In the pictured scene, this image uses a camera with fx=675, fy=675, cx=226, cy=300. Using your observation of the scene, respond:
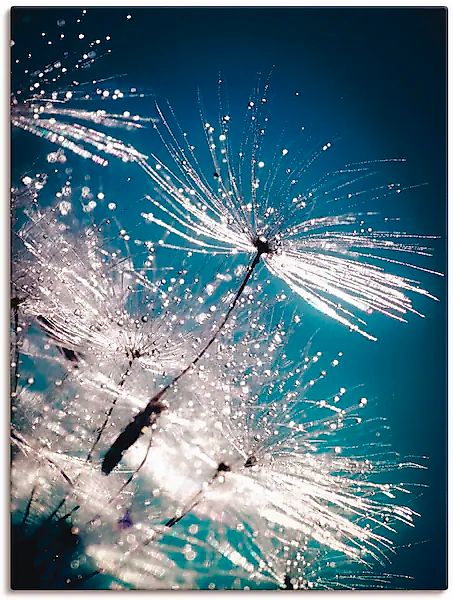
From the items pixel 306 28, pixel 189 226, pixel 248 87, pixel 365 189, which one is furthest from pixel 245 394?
pixel 306 28

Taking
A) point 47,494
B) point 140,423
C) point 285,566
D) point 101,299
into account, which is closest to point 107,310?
point 101,299

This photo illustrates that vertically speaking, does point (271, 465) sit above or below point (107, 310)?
below

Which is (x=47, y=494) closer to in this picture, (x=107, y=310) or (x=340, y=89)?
(x=107, y=310)

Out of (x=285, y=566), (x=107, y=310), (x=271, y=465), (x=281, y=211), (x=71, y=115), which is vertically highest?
(x=71, y=115)

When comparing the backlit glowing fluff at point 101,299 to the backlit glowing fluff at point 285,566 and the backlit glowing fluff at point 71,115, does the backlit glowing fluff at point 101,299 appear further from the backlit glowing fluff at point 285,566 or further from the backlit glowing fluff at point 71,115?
the backlit glowing fluff at point 285,566

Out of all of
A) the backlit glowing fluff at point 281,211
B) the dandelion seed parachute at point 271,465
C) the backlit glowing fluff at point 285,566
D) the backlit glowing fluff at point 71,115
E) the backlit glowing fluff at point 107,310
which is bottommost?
the backlit glowing fluff at point 285,566

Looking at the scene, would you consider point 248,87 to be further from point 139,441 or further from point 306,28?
point 139,441

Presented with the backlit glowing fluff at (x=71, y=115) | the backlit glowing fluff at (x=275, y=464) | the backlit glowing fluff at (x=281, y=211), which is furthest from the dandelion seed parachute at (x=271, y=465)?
the backlit glowing fluff at (x=71, y=115)
